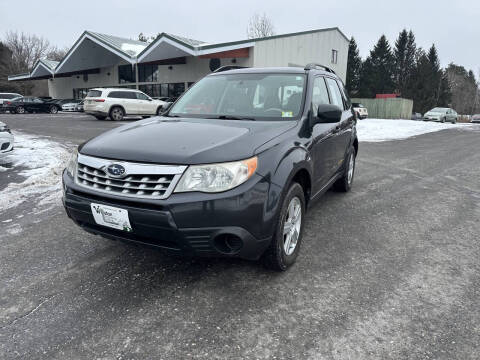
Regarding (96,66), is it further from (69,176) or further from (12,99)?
(69,176)

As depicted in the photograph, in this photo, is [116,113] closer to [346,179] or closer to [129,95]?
[129,95]

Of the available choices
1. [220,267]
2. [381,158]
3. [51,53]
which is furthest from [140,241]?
[51,53]

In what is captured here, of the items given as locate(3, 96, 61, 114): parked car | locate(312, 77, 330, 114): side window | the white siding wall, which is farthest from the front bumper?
locate(3, 96, 61, 114): parked car

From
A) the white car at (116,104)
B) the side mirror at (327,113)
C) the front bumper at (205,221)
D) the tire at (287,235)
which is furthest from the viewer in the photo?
the white car at (116,104)

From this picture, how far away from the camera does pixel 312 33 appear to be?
25.7 meters

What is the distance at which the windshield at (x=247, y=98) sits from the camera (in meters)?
3.33

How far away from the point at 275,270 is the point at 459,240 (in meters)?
2.20

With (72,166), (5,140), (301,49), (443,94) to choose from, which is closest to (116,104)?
(5,140)

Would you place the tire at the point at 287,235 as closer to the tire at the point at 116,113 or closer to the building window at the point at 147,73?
the tire at the point at 116,113

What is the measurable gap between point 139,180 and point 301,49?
24666mm

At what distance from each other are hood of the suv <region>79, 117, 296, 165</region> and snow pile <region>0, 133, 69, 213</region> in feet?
8.15

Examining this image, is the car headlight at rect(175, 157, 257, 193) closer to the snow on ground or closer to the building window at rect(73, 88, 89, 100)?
the snow on ground

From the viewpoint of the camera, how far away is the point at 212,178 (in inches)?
89.8

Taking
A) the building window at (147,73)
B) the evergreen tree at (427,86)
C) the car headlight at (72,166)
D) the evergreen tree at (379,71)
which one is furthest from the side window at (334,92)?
the evergreen tree at (427,86)
